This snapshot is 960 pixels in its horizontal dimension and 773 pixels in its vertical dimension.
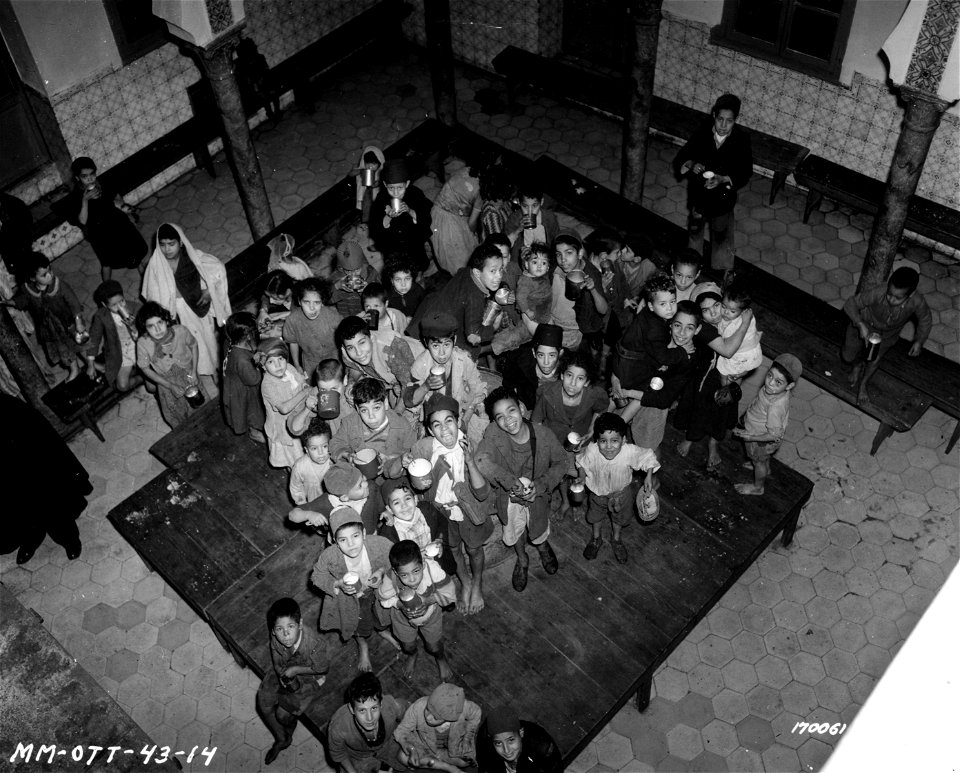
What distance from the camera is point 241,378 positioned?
23.6 ft

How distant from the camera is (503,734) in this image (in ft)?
17.9

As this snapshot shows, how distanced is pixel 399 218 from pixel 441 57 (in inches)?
120

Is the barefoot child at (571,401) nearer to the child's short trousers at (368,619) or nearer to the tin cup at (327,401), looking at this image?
the tin cup at (327,401)

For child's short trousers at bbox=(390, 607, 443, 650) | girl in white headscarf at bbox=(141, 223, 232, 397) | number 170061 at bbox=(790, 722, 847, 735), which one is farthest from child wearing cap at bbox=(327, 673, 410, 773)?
girl in white headscarf at bbox=(141, 223, 232, 397)

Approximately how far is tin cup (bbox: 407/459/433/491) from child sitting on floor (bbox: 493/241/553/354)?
5.69ft

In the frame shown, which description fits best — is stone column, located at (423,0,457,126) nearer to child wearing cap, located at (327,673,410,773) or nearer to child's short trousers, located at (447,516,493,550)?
child's short trousers, located at (447,516,493,550)

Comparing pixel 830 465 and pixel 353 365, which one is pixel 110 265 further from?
pixel 830 465

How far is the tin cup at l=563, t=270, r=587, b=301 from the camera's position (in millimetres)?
7199

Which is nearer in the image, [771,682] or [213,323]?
[771,682]

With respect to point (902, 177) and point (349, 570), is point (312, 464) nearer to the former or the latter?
point (349, 570)

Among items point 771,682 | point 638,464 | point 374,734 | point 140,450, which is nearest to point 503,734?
point 374,734

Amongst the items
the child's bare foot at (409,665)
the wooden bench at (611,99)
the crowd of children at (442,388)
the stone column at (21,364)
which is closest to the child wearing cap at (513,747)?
the crowd of children at (442,388)

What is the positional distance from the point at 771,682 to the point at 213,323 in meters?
5.07

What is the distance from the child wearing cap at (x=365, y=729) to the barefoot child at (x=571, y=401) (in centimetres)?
198
